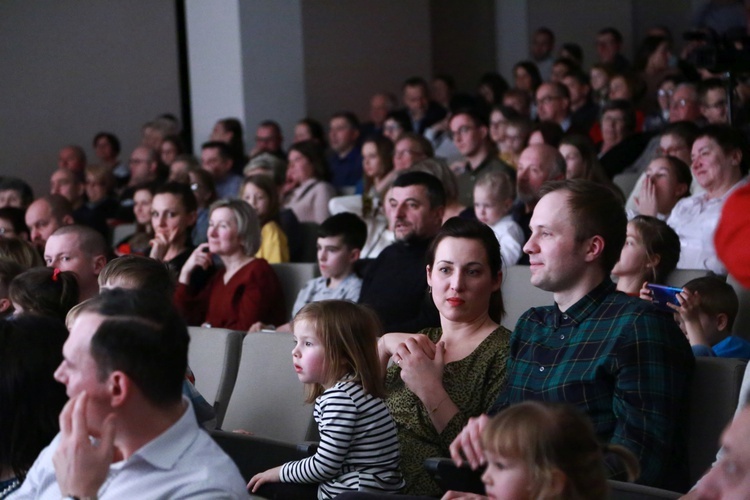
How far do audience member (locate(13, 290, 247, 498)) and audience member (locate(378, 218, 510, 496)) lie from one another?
96 cm

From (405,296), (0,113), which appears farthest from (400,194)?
(0,113)

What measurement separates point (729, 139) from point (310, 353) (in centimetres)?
249

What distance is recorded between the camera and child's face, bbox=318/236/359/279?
441 cm

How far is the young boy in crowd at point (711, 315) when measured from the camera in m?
3.08

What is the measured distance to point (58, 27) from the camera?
8164 millimetres

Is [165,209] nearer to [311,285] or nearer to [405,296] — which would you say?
[311,285]

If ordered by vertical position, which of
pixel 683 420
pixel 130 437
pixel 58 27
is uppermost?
pixel 58 27

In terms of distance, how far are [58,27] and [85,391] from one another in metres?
6.98

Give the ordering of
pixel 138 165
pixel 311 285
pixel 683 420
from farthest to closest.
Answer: pixel 138 165 → pixel 311 285 → pixel 683 420

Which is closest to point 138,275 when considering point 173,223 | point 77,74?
point 173,223

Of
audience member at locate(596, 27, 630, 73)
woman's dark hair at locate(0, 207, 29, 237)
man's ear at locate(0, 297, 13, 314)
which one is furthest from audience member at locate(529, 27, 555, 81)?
man's ear at locate(0, 297, 13, 314)

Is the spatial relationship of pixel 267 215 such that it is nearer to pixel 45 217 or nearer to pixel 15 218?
pixel 45 217

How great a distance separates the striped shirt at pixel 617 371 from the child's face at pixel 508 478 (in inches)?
26.0

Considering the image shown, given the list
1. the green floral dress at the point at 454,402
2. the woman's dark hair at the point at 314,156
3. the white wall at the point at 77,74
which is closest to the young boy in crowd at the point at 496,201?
the green floral dress at the point at 454,402
